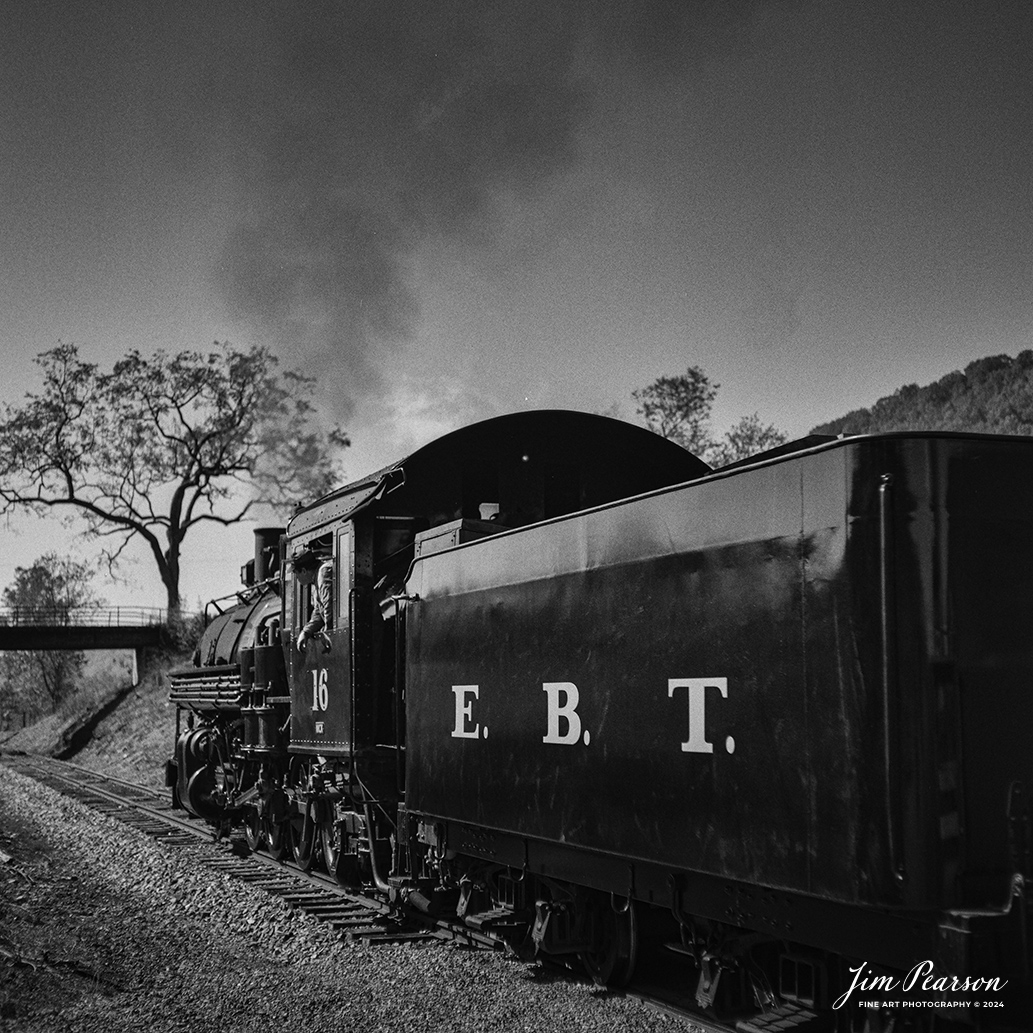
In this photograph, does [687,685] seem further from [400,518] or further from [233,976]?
[400,518]

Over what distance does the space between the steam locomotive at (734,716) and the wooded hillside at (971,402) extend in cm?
2675

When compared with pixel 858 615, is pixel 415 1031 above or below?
below

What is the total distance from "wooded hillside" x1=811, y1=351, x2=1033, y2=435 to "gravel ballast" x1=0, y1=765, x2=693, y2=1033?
26821mm

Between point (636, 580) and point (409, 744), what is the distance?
3065 millimetres

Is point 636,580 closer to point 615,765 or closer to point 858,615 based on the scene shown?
point 615,765

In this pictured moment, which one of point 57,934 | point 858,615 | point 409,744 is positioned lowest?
point 57,934

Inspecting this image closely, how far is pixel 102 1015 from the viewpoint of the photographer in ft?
19.4

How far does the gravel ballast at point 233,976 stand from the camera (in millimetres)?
5941

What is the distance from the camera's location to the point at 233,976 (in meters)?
6.99

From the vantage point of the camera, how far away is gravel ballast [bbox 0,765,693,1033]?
5941 millimetres

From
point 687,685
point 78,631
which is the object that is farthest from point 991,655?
point 78,631

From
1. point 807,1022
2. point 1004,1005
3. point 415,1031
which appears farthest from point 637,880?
point 1004,1005

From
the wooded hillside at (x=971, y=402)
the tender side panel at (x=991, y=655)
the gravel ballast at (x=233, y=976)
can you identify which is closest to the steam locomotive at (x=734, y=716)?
the tender side panel at (x=991, y=655)

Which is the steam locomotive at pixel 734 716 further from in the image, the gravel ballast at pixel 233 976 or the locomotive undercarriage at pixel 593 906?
the gravel ballast at pixel 233 976
